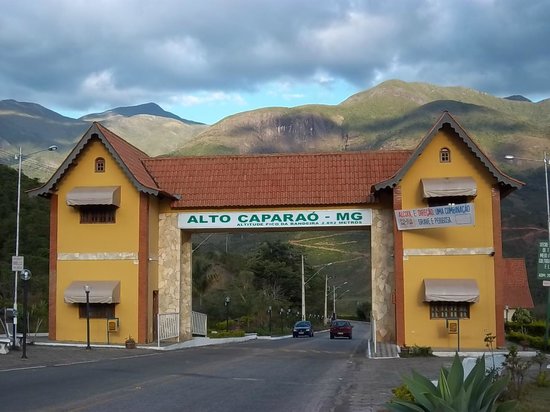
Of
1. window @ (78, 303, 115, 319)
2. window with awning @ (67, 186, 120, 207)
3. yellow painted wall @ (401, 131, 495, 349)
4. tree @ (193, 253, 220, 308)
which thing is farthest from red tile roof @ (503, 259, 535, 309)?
window with awning @ (67, 186, 120, 207)

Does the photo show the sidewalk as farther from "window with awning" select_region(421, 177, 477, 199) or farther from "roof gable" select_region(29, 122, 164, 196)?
"window with awning" select_region(421, 177, 477, 199)

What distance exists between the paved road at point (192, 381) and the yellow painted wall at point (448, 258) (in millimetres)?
3845

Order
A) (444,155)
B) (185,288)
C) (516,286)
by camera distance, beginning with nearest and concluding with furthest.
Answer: (444,155) → (185,288) → (516,286)

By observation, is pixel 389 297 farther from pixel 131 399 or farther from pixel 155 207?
pixel 131 399

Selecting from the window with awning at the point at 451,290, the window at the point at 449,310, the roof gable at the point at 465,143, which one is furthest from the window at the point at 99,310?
the window at the point at 449,310

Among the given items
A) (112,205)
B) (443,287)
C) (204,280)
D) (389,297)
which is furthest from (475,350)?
(204,280)

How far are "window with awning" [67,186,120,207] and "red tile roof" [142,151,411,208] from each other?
3230 millimetres

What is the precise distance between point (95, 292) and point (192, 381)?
15259 millimetres

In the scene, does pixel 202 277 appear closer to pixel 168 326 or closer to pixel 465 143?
pixel 168 326

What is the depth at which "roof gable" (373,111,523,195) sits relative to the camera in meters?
31.2

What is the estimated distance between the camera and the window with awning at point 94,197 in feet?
107

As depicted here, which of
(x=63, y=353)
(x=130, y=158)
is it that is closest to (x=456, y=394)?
(x=63, y=353)

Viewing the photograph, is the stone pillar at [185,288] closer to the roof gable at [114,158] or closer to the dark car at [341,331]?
the roof gable at [114,158]

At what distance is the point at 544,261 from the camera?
3100 centimetres
